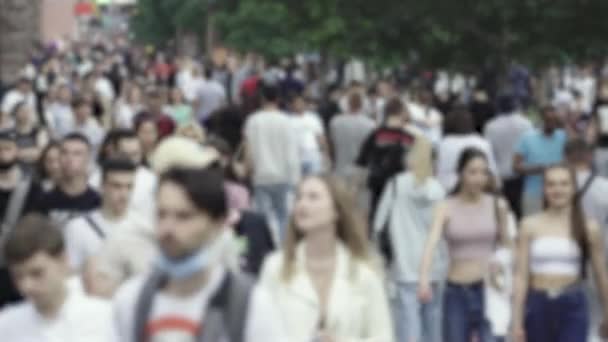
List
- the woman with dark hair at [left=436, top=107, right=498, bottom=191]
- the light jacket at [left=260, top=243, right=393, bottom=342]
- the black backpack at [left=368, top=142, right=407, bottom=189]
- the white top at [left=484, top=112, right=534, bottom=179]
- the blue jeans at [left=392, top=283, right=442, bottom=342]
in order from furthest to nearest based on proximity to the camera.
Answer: the white top at [left=484, top=112, right=534, bottom=179]
the black backpack at [left=368, top=142, right=407, bottom=189]
the woman with dark hair at [left=436, top=107, right=498, bottom=191]
the blue jeans at [left=392, top=283, right=442, bottom=342]
the light jacket at [left=260, top=243, right=393, bottom=342]

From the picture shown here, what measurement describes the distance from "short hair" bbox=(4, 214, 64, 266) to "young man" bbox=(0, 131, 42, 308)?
436 cm

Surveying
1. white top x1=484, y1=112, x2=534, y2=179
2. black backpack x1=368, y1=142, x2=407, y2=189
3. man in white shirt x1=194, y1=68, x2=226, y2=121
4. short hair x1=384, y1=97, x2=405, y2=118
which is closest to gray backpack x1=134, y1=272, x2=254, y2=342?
black backpack x1=368, y1=142, x2=407, y2=189

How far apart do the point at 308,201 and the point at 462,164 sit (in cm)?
365

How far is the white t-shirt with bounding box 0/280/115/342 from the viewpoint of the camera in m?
6.12

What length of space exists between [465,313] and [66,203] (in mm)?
2501

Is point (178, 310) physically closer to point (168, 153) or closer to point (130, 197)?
Result: point (168, 153)

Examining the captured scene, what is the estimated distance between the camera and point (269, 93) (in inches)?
682

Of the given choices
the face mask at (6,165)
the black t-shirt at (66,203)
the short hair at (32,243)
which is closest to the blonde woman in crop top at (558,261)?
the black t-shirt at (66,203)

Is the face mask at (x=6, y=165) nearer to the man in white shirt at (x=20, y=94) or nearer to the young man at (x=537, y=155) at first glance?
the young man at (x=537, y=155)

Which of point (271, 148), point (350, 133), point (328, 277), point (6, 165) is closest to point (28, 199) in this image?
point (6, 165)

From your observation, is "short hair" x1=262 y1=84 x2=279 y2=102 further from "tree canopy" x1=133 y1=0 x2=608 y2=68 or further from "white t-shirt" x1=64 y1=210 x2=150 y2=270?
"tree canopy" x1=133 y1=0 x2=608 y2=68

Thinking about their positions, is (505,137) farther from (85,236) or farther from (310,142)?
(85,236)

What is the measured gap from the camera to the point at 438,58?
29688mm

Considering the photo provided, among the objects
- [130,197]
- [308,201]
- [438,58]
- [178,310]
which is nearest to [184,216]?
[178,310]
